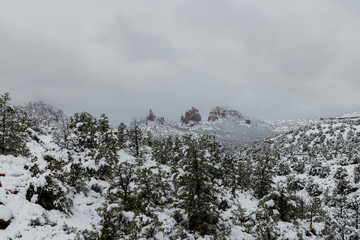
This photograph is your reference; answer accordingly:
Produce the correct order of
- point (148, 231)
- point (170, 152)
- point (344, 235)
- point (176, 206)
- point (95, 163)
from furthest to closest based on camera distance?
point (170, 152) < point (95, 163) < point (176, 206) < point (344, 235) < point (148, 231)

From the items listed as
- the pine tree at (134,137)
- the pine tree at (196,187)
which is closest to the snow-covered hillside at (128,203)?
the pine tree at (196,187)

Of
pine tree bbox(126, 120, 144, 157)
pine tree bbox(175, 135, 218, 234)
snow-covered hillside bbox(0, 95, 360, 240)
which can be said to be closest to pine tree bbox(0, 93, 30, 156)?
snow-covered hillside bbox(0, 95, 360, 240)

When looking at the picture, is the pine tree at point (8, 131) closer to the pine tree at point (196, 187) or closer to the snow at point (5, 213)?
the snow at point (5, 213)

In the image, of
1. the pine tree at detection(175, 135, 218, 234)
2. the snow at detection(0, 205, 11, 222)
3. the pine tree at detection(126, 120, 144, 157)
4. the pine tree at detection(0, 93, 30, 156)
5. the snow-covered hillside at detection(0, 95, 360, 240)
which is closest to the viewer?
the snow at detection(0, 205, 11, 222)

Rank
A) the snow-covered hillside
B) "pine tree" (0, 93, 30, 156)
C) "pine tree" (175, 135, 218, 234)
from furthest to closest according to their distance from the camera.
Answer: "pine tree" (0, 93, 30, 156) → "pine tree" (175, 135, 218, 234) → the snow-covered hillside

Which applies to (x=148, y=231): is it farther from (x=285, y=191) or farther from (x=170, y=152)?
(x=170, y=152)

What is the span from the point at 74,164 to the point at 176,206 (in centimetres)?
830

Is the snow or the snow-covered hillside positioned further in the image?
the snow-covered hillside

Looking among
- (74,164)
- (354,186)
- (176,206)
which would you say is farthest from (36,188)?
(354,186)

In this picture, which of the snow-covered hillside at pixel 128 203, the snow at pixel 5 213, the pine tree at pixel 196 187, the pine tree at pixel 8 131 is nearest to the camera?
the snow at pixel 5 213

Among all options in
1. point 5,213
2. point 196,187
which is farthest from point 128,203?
point 5,213

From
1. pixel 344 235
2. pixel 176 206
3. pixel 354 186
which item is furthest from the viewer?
pixel 354 186

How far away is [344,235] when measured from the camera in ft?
52.2

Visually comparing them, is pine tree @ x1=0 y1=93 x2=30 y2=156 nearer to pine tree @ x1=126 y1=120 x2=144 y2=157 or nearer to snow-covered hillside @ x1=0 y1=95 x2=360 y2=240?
snow-covered hillside @ x1=0 y1=95 x2=360 y2=240
